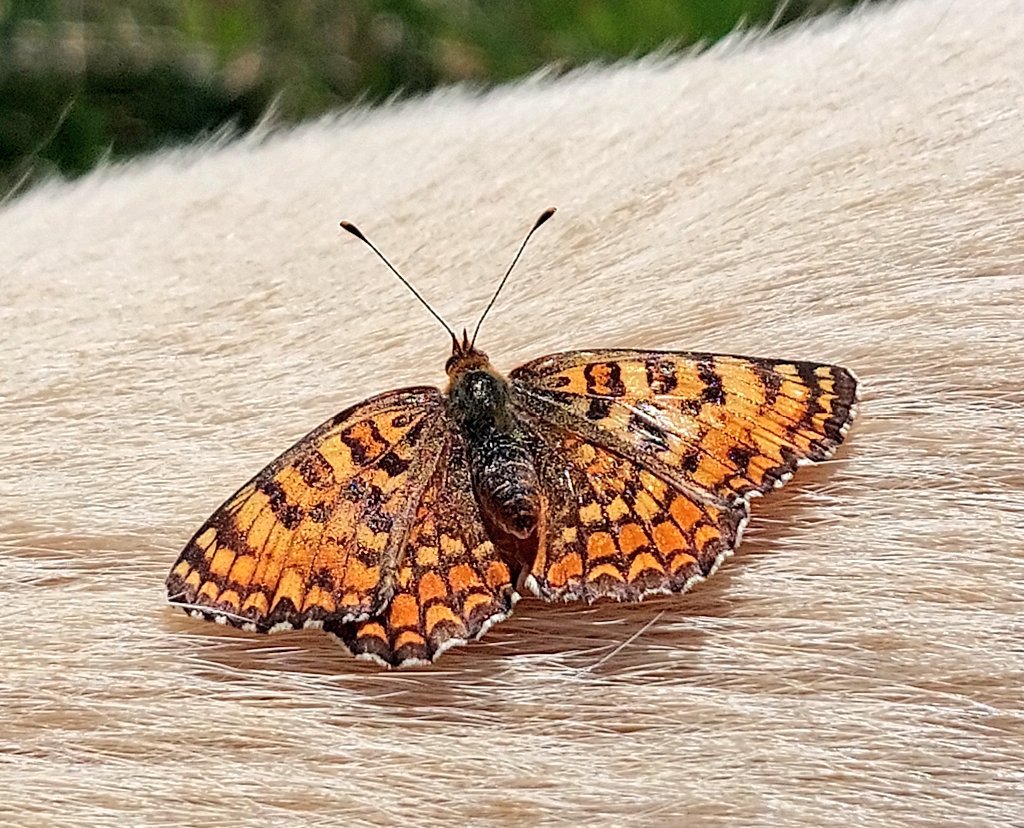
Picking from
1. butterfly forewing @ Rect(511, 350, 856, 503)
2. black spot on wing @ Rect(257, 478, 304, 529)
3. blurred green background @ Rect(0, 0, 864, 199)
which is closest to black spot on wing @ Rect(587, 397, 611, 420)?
butterfly forewing @ Rect(511, 350, 856, 503)

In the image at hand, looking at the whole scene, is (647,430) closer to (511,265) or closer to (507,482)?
(507,482)

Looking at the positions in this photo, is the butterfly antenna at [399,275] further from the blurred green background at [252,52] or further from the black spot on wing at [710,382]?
the blurred green background at [252,52]

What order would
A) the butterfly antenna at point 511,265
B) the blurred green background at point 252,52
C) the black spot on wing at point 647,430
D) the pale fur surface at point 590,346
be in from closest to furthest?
the pale fur surface at point 590,346 < the black spot on wing at point 647,430 < the butterfly antenna at point 511,265 < the blurred green background at point 252,52

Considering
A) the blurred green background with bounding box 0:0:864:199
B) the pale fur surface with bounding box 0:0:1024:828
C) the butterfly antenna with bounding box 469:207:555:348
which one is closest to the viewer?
the pale fur surface with bounding box 0:0:1024:828

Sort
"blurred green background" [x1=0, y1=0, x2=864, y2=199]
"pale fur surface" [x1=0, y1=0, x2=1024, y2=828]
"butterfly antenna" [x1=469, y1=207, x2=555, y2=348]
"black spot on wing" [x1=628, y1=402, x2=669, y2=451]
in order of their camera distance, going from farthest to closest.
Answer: "blurred green background" [x1=0, y1=0, x2=864, y2=199] < "butterfly antenna" [x1=469, y1=207, x2=555, y2=348] < "black spot on wing" [x1=628, y1=402, x2=669, y2=451] < "pale fur surface" [x1=0, y1=0, x2=1024, y2=828]

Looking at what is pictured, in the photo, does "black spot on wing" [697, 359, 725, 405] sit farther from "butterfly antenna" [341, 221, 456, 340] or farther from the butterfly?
"butterfly antenna" [341, 221, 456, 340]

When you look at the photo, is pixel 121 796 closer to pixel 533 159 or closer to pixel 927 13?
pixel 533 159

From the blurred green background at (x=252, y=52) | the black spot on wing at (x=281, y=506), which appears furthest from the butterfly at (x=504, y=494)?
the blurred green background at (x=252, y=52)

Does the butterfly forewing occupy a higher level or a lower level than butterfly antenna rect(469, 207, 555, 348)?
lower
